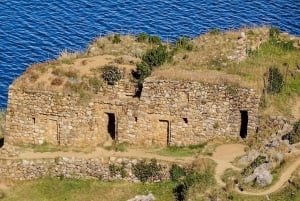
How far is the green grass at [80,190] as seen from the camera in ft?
138

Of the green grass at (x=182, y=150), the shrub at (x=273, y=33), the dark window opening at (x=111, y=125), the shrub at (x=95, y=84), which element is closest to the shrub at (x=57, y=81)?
the shrub at (x=95, y=84)

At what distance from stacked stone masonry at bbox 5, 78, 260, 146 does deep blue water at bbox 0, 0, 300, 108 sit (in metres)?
23.5

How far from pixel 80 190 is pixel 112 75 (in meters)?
7.15

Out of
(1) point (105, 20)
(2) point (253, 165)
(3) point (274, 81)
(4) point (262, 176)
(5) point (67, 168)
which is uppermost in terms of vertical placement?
(1) point (105, 20)

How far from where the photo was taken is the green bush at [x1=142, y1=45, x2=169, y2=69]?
45.4 metres

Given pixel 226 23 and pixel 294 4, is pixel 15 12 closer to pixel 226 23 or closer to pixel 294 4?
pixel 226 23

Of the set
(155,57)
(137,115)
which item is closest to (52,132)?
(137,115)

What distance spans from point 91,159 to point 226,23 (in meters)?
34.3

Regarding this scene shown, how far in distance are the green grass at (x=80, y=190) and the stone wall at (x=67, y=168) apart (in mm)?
341

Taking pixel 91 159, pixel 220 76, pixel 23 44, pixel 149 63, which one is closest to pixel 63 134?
pixel 91 159

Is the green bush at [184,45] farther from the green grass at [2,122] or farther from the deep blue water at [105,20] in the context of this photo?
→ the deep blue water at [105,20]

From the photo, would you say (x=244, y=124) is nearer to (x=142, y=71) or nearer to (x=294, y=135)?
(x=294, y=135)

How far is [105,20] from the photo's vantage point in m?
75.8

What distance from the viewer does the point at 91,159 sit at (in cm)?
4325
